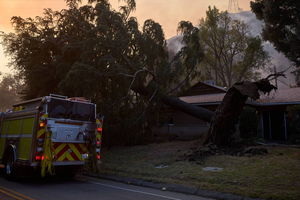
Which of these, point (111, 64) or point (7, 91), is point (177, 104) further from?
point (7, 91)

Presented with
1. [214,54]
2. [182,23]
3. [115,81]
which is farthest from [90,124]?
[214,54]

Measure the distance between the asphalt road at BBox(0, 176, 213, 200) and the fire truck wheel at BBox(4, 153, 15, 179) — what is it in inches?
9.3

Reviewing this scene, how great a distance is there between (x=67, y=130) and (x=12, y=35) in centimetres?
1330

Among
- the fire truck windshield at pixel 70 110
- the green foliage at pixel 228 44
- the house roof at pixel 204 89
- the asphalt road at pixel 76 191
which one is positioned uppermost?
the green foliage at pixel 228 44

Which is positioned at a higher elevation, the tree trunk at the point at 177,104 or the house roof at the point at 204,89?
the house roof at the point at 204,89

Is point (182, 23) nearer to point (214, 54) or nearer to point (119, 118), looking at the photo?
point (119, 118)

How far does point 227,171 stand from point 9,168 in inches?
298

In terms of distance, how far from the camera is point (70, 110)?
9.95 metres

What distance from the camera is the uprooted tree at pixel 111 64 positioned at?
16516 mm

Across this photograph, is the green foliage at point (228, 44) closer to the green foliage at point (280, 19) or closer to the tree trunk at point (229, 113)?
the green foliage at point (280, 19)

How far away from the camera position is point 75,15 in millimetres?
18906

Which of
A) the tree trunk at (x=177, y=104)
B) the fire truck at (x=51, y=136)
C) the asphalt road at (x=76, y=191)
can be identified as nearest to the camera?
the asphalt road at (x=76, y=191)

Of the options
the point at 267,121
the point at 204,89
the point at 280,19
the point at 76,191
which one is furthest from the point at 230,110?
the point at 204,89

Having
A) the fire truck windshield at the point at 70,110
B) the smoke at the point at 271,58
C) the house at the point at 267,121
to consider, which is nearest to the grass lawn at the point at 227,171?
the fire truck windshield at the point at 70,110
